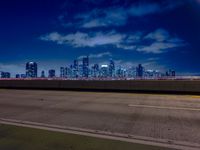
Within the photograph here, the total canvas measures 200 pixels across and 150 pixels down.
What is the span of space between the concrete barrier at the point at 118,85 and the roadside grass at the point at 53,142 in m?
13.4

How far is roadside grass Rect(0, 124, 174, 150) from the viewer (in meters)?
5.91

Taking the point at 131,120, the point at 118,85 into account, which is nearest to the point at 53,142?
the point at 131,120

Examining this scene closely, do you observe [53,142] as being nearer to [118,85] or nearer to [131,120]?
[131,120]

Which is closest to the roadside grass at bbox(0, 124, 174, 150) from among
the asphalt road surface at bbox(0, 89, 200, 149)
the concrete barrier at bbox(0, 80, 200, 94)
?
the asphalt road surface at bbox(0, 89, 200, 149)

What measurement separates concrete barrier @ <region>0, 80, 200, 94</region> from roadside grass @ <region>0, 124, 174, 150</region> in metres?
13.4

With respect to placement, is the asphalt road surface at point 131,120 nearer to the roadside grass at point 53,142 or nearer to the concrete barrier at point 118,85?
the roadside grass at point 53,142

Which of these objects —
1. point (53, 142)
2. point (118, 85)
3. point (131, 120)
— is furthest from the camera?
point (118, 85)

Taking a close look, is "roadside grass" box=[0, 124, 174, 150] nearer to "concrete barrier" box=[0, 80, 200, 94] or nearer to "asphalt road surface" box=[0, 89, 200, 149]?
Answer: "asphalt road surface" box=[0, 89, 200, 149]

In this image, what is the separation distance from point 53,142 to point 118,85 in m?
15.3

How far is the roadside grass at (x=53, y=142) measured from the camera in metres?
5.91

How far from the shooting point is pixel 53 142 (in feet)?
20.7

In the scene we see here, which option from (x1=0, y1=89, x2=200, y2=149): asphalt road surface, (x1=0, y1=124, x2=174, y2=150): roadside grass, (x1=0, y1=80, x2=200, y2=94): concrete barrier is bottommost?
(x1=0, y1=124, x2=174, y2=150): roadside grass

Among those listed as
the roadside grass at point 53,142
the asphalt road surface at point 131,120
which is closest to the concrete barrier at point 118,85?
the asphalt road surface at point 131,120

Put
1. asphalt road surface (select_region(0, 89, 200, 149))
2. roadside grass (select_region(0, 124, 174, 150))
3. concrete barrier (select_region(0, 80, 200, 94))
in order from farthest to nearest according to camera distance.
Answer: concrete barrier (select_region(0, 80, 200, 94)), asphalt road surface (select_region(0, 89, 200, 149)), roadside grass (select_region(0, 124, 174, 150))
